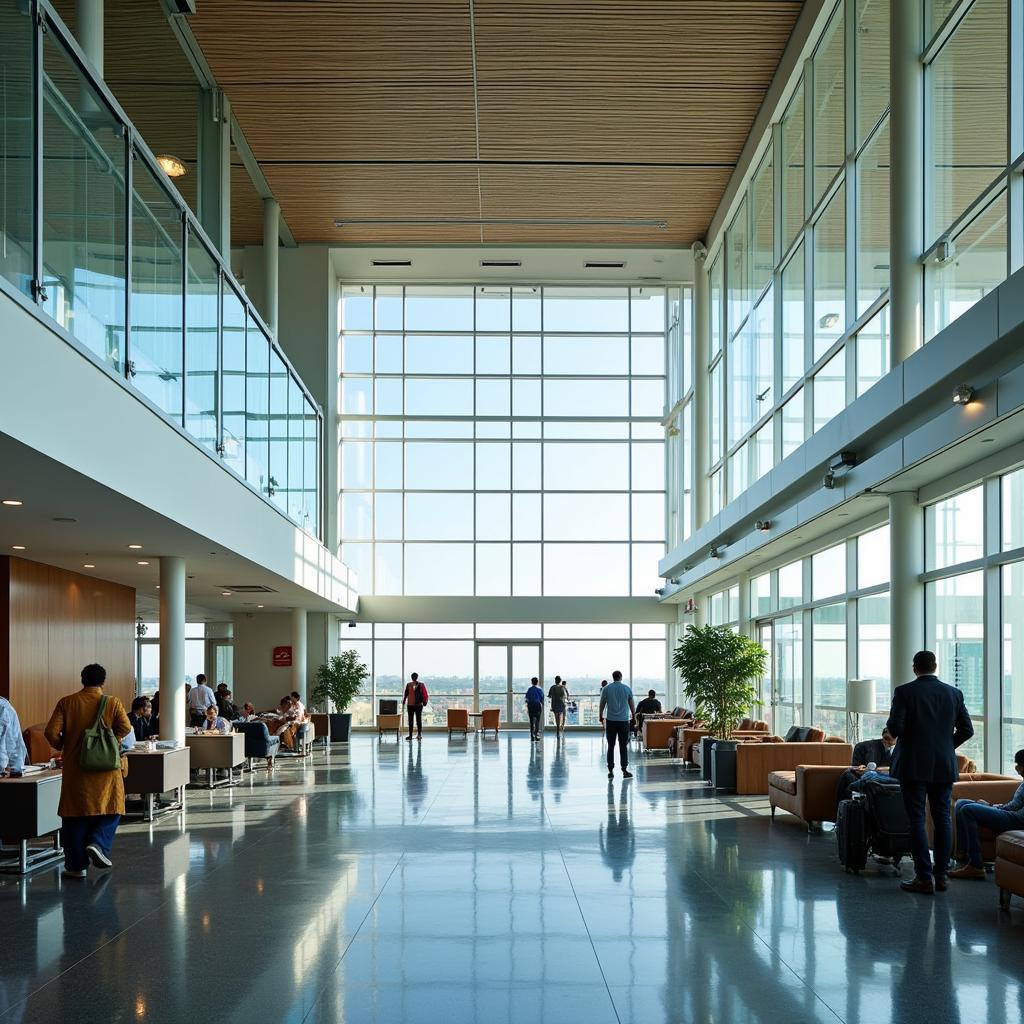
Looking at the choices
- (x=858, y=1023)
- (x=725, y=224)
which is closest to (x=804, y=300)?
(x=725, y=224)

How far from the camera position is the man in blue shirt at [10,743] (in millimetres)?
9272

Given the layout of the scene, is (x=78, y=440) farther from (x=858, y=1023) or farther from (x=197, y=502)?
(x=858, y=1023)

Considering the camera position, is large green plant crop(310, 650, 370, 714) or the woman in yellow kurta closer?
the woman in yellow kurta

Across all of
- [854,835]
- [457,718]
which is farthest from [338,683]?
[854,835]

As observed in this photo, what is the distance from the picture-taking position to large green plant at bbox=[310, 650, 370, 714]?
25109 mm

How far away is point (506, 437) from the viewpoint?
2955 centimetres

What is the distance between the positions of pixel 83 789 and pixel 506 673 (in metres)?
20.5

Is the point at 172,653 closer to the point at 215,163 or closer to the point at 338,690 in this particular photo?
the point at 215,163

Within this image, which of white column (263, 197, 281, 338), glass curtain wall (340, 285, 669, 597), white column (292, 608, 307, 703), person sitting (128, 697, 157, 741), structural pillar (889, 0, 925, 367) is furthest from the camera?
glass curtain wall (340, 285, 669, 597)

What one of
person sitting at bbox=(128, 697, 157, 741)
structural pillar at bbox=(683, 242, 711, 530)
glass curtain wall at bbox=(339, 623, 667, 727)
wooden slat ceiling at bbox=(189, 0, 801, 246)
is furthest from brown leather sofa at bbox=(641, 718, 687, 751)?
wooden slat ceiling at bbox=(189, 0, 801, 246)

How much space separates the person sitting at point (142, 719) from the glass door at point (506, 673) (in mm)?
12774

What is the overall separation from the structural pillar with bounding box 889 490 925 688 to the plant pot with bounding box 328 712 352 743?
50.0ft

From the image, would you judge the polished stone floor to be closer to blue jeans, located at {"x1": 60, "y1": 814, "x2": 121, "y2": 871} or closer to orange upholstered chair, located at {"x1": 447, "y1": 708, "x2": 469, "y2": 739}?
blue jeans, located at {"x1": 60, "y1": 814, "x2": 121, "y2": 871}

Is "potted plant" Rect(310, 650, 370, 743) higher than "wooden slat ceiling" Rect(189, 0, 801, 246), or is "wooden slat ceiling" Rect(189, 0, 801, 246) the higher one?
"wooden slat ceiling" Rect(189, 0, 801, 246)
